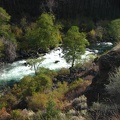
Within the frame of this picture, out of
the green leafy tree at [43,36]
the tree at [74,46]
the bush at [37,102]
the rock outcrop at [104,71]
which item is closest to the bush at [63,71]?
the tree at [74,46]

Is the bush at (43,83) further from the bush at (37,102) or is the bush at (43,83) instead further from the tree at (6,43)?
the tree at (6,43)

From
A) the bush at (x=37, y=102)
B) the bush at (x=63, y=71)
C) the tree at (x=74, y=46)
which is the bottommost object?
the bush at (x=63, y=71)

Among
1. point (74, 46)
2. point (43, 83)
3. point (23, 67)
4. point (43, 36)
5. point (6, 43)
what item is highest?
point (43, 36)

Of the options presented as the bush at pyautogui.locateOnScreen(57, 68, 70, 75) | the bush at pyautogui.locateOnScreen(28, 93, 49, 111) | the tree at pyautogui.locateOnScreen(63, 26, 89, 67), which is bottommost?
the bush at pyautogui.locateOnScreen(57, 68, 70, 75)

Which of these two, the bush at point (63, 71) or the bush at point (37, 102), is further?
the bush at point (63, 71)

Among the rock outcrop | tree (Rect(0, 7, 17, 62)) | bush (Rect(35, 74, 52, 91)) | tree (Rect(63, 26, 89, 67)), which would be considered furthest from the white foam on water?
the rock outcrop

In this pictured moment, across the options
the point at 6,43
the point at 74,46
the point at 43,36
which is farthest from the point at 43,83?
the point at 6,43

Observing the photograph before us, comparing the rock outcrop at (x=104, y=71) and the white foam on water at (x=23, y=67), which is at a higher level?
the rock outcrop at (x=104, y=71)

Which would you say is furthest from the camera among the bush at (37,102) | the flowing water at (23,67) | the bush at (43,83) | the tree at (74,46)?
the tree at (74,46)

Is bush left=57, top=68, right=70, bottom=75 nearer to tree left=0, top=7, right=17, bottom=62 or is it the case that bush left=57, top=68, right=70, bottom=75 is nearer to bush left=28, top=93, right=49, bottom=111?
tree left=0, top=7, right=17, bottom=62

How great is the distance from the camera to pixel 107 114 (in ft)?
37.3

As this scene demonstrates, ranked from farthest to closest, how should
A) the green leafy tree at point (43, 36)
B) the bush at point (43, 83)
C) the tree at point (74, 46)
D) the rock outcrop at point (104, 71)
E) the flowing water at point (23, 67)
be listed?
the green leafy tree at point (43, 36)
the tree at point (74, 46)
the flowing water at point (23, 67)
the bush at point (43, 83)
the rock outcrop at point (104, 71)

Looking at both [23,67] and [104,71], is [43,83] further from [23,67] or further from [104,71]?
[23,67]

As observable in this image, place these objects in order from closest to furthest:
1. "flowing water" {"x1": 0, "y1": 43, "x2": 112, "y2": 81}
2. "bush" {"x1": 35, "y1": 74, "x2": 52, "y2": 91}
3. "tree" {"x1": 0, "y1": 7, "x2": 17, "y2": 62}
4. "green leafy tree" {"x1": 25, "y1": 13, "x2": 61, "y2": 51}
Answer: "bush" {"x1": 35, "y1": 74, "x2": 52, "y2": 91}
"flowing water" {"x1": 0, "y1": 43, "x2": 112, "y2": 81}
"tree" {"x1": 0, "y1": 7, "x2": 17, "y2": 62}
"green leafy tree" {"x1": 25, "y1": 13, "x2": 61, "y2": 51}
